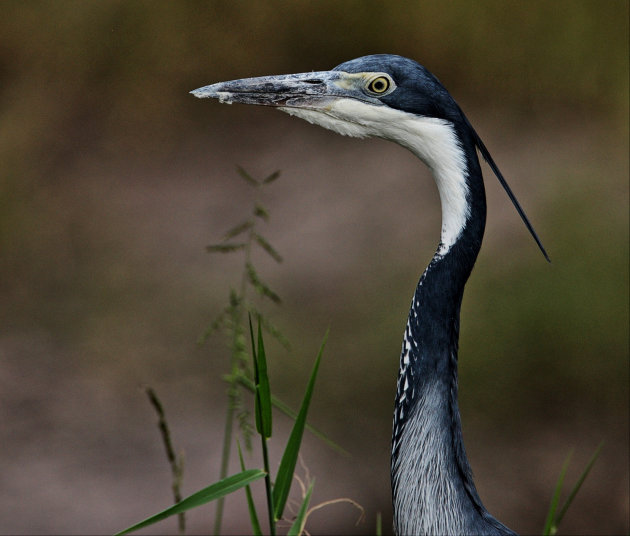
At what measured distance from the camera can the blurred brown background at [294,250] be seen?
294cm

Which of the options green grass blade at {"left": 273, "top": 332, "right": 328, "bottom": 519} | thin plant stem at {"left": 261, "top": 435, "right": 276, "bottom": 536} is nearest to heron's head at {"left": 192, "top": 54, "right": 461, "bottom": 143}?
green grass blade at {"left": 273, "top": 332, "right": 328, "bottom": 519}

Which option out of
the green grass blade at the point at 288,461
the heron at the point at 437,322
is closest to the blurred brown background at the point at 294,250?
the heron at the point at 437,322

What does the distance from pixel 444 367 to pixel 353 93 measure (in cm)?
40

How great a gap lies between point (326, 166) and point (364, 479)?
4.37 ft

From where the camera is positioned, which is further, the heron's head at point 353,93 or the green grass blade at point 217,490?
the heron's head at point 353,93

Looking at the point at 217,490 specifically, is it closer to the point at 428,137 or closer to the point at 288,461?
the point at 288,461

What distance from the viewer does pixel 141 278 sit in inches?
→ 136

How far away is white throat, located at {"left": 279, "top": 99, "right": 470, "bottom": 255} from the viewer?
1.28 meters

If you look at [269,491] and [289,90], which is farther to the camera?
[289,90]

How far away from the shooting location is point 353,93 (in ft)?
4.47

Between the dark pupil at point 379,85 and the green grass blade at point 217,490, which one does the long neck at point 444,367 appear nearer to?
the dark pupil at point 379,85

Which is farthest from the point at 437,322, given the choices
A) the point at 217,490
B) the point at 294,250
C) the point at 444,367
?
the point at 294,250

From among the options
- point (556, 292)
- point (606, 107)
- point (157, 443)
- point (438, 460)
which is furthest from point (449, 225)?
point (606, 107)

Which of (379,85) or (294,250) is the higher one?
(379,85)
